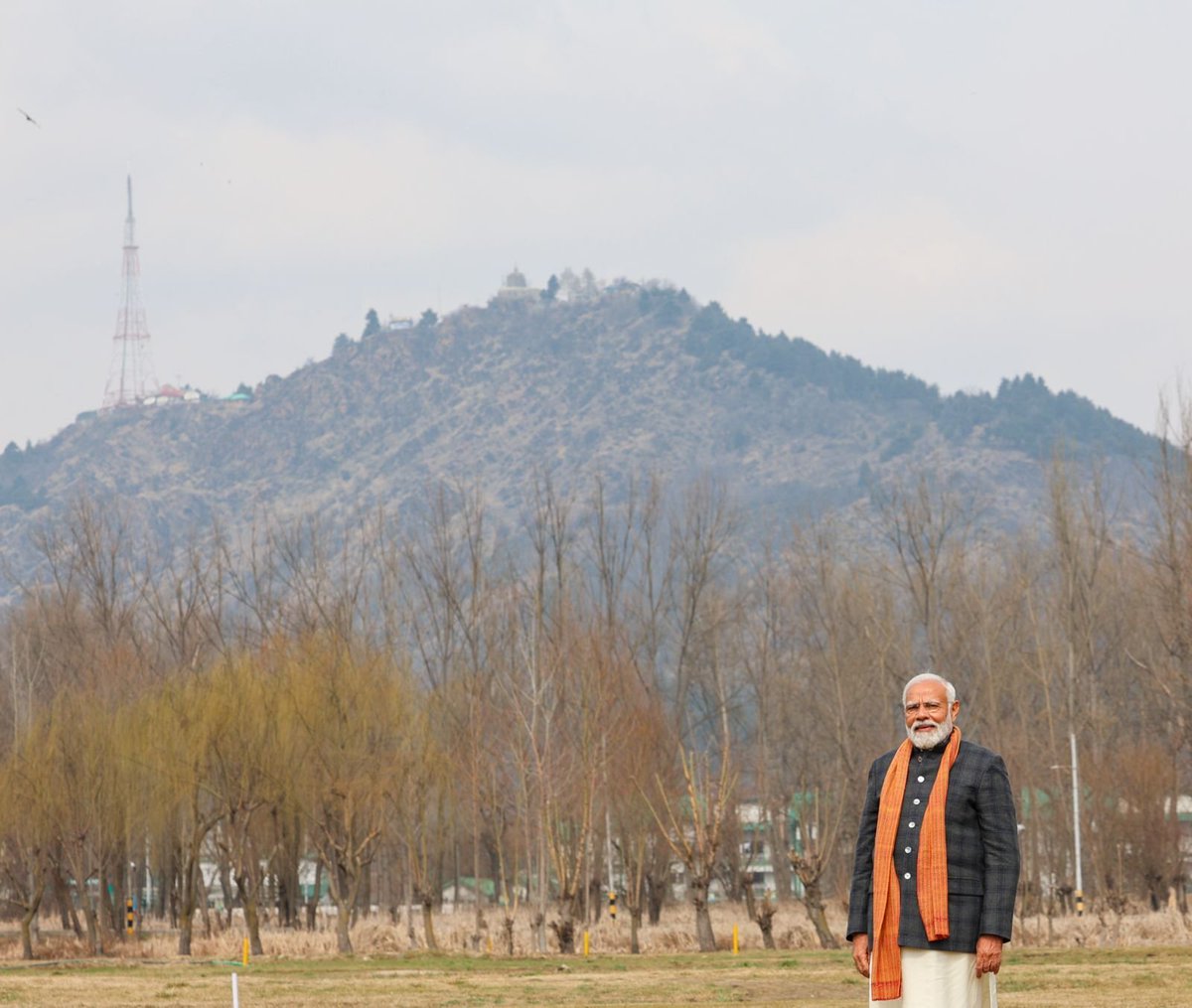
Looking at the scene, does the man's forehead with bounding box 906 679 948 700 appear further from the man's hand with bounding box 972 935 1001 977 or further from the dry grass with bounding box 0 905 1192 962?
the dry grass with bounding box 0 905 1192 962

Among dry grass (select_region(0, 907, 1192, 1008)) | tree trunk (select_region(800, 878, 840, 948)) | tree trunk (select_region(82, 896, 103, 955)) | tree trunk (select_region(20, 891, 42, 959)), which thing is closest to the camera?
dry grass (select_region(0, 907, 1192, 1008))

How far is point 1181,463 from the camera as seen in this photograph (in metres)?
48.1

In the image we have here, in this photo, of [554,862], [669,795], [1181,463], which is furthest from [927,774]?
[1181,463]

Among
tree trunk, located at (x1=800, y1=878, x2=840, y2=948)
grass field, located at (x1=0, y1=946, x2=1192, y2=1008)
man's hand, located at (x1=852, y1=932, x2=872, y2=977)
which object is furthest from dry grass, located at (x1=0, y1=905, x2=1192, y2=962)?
man's hand, located at (x1=852, y1=932, x2=872, y2=977)

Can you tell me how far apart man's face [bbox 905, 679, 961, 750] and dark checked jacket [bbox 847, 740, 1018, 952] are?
0.08 meters

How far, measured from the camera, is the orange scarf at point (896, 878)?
7.67 metres

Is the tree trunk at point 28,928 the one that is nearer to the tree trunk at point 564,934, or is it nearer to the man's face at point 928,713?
the tree trunk at point 564,934

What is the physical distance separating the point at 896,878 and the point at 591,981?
1539cm

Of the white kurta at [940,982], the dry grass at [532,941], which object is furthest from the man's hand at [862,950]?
the dry grass at [532,941]

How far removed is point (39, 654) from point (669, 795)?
2796 cm

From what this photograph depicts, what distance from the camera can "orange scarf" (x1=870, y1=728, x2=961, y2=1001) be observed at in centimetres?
767

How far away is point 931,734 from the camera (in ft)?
25.6

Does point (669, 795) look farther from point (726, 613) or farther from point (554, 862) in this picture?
point (726, 613)

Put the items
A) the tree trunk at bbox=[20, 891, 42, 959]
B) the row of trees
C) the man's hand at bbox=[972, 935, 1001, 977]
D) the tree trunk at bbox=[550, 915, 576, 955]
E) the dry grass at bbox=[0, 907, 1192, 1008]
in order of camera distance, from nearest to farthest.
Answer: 1. the man's hand at bbox=[972, 935, 1001, 977]
2. the dry grass at bbox=[0, 907, 1192, 1008]
3. the tree trunk at bbox=[550, 915, 576, 955]
4. the tree trunk at bbox=[20, 891, 42, 959]
5. the row of trees
